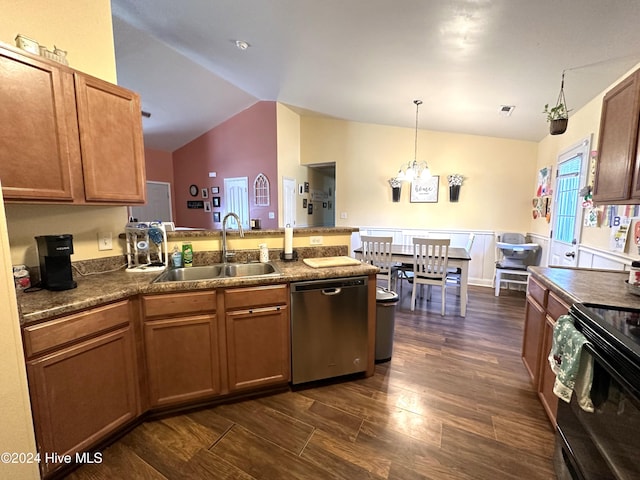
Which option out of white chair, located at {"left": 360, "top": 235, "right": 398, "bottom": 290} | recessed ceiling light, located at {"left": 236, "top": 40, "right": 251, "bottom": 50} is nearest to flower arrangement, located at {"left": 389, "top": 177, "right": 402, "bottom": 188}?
white chair, located at {"left": 360, "top": 235, "right": 398, "bottom": 290}

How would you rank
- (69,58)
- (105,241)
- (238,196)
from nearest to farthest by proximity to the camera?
(69,58) < (105,241) < (238,196)

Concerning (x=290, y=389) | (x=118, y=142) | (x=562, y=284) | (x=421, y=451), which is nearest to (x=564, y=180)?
(x=562, y=284)

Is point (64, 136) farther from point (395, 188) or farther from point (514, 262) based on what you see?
point (514, 262)

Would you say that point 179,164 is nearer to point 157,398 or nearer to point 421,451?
point 157,398

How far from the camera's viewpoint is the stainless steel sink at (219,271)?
2.04 m

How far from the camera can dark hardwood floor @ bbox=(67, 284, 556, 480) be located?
1.40 metres

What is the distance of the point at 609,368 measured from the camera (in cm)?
98

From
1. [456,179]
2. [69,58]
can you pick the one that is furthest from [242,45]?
[456,179]

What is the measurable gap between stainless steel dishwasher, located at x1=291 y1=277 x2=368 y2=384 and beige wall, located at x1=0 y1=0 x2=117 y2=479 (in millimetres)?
1267

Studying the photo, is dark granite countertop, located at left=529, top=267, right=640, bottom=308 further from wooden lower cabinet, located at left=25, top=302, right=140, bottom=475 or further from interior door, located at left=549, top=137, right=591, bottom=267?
wooden lower cabinet, located at left=25, top=302, right=140, bottom=475

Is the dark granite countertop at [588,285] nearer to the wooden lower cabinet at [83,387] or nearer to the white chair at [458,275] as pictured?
the white chair at [458,275]

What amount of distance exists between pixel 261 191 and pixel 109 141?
3.88 metres

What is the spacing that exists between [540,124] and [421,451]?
4.18m

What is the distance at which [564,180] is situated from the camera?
352 centimetres
